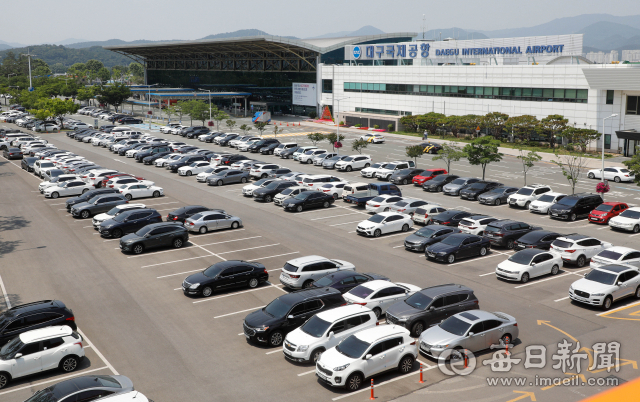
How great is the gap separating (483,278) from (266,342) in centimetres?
1271

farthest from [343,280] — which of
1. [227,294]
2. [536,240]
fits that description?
[536,240]

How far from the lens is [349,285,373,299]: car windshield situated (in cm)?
2217

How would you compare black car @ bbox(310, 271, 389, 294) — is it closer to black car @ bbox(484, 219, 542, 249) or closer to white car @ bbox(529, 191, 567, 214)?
black car @ bbox(484, 219, 542, 249)

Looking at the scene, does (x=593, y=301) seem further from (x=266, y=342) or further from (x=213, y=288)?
(x=213, y=288)

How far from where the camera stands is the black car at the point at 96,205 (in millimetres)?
38281

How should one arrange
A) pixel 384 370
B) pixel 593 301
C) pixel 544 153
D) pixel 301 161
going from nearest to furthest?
pixel 384 370, pixel 593 301, pixel 301 161, pixel 544 153

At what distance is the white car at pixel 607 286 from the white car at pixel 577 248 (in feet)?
13.1

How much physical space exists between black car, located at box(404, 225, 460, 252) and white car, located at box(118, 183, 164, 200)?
2302 cm

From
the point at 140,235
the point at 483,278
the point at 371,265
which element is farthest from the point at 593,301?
the point at 140,235

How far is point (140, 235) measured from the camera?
1217 inches

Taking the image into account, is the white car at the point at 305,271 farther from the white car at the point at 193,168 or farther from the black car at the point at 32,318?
the white car at the point at 193,168

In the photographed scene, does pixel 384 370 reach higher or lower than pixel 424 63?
lower

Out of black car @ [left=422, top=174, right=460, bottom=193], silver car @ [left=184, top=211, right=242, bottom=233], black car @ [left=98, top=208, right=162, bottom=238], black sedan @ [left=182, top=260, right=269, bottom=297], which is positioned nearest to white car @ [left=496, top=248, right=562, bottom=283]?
black sedan @ [left=182, top=260, right=269, bottom=297]

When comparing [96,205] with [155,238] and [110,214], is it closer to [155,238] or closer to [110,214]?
[110,214]
